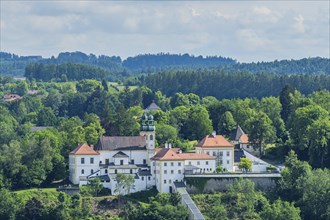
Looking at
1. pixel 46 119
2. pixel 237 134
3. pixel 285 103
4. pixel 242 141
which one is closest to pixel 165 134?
pixel 237 134

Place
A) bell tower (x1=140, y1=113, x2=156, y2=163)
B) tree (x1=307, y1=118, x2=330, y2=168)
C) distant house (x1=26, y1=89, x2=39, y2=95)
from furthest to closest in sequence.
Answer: distant house (x1=26, y1=89, x2=39, y2=95), tree (x1=307, y1=118, x2=330, y2=168), bell tower (x1=140, y1=113, x2=156, y2=163)

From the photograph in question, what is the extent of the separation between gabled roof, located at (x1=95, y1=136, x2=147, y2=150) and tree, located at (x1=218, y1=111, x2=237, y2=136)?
17.0 meters

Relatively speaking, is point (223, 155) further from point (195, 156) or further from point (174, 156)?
point (174, 156)

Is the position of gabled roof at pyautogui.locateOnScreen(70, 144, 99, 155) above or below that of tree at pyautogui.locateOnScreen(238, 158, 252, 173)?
above

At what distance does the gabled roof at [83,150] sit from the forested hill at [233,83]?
214 ft

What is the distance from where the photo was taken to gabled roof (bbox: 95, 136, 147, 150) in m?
79.3

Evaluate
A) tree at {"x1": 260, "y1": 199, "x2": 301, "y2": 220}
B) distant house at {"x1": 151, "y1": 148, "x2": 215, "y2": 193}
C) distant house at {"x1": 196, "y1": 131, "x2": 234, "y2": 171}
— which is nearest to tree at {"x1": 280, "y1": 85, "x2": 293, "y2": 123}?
distant house at {"x1": 196, "y1": 131, "x2": 234, "y2": 171}

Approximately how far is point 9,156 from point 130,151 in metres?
10.9

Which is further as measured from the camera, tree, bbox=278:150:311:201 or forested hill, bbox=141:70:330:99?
forested hill, bbox=141:70:330:99

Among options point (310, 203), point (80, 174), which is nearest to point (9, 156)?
point (80, 174)

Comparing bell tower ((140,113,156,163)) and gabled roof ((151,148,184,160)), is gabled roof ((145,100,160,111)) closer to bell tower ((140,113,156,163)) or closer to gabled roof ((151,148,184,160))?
bell tower ((140,113,156,163))

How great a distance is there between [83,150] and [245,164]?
1466cm

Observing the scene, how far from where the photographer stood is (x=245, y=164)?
79250 mm

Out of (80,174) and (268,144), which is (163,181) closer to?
(80,174)
